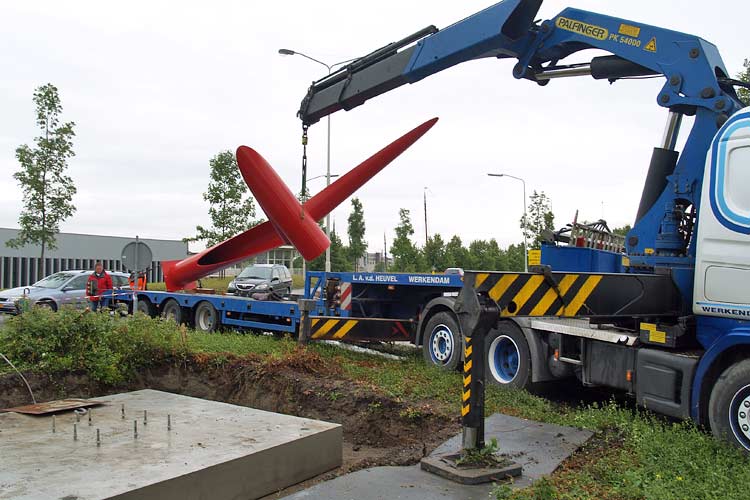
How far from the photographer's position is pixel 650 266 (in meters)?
7.16

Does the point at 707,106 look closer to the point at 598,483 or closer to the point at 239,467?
the point at 598,483

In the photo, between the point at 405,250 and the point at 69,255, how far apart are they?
24441mm

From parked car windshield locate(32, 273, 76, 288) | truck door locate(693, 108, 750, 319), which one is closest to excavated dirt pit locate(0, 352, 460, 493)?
truck door locate(693, 108, 750, 319)

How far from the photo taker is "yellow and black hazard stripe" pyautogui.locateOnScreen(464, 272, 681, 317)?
18.2 feet

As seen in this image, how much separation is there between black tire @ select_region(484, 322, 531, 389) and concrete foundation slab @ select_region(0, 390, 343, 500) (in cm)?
293

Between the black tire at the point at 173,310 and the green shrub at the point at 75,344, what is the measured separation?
18.9 feet

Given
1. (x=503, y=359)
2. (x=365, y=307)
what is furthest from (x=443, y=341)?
(x=365, y=307)

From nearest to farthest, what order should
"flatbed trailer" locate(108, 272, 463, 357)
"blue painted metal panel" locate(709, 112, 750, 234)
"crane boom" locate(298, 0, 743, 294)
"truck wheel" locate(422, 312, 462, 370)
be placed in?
"blue painted metal panel" locate(709, 112, 750, 234) → "crane boom" locate(298, 0, 743, 294) → "truck wheel" locate(422, 312, 462, 370) → "flatbed trailer" locate(108, 272, 463, 357)

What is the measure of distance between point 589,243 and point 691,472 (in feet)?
15.3

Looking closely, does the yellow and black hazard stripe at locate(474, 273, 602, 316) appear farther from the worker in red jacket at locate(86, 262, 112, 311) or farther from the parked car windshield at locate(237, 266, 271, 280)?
→ the parked car windshield at locate(237, 266, 271, 280)

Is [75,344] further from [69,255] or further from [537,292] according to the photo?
[69,255]

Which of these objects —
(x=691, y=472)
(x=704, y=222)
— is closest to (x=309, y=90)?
→ (x=704, y=222)

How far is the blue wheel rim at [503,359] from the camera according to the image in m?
8.95

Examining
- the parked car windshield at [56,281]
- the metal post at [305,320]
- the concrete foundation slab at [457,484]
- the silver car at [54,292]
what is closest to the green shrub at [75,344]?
the metal post at [305,320]
